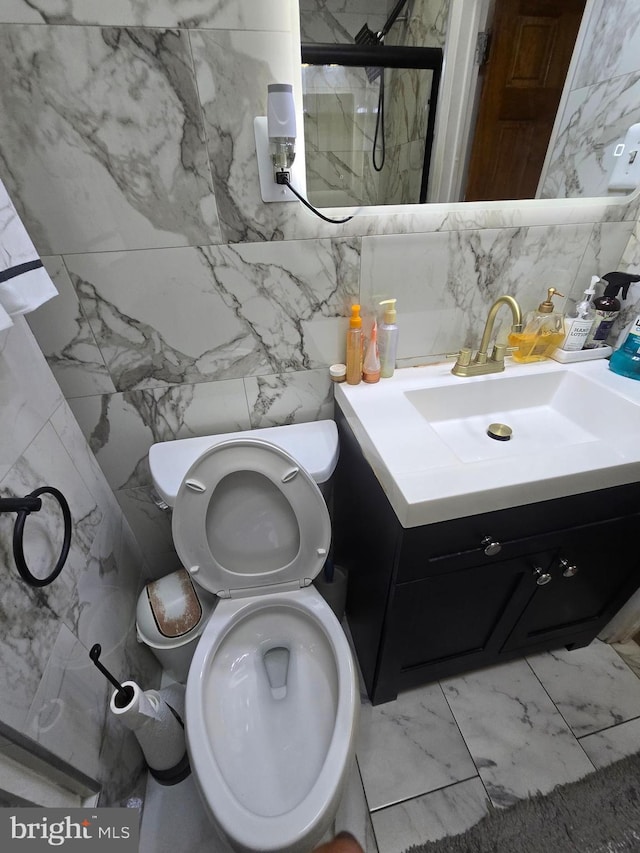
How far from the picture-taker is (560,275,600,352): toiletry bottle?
105cm

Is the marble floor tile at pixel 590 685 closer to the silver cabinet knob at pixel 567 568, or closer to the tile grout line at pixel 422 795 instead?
the tile grout line at pixel 422 795

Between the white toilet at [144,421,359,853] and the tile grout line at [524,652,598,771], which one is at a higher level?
the white toilet at [144,421,359,853]

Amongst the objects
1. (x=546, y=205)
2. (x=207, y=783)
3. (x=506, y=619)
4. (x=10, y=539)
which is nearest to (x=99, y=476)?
(x=10, y=539)

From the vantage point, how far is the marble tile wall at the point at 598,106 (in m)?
0.89

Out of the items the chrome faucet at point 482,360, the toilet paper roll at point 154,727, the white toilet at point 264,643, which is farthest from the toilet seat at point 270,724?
the chrome faucet at point 482,360

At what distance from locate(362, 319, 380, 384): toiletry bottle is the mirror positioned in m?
0.30

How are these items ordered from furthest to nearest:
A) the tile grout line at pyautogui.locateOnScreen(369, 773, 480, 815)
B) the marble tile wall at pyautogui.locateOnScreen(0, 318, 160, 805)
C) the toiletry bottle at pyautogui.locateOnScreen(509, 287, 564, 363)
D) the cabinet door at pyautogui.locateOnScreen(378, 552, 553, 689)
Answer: the toiletry bottle at pyautogui.locateOnScreen(509, 287, 564, 363)
the tile grout line at pyautogui.locateOnScreen(369, 773, 480, 815)
the cabinet door at pyautogui.locateOnScreen(378, 552, 553, 689)
the marble tile wall at pyautogui.locateOnScreen(0, 318, 160, 805)

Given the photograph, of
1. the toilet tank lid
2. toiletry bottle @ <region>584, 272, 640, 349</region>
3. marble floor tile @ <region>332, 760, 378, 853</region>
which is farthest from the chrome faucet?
marble floor tile @ <region>332, 760, 378, 853</region>

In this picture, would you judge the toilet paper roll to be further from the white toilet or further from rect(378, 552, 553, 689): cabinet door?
rect(378, 552, 553, 689): cabinet door

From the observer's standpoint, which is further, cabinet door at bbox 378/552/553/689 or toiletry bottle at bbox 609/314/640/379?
toiletry bottle at bbox 609/314/640/379

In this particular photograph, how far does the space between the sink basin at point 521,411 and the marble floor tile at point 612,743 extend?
34.5 inches

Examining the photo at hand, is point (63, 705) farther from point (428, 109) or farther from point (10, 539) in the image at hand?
point (428, 109)

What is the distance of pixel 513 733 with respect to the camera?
42.6 inches

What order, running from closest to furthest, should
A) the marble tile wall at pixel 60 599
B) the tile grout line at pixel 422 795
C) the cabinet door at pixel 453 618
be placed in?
the marble tile wall at pixel 60 599 → the cabinet door at pixel 453 618 → the tile grout line at pixel 422 795
